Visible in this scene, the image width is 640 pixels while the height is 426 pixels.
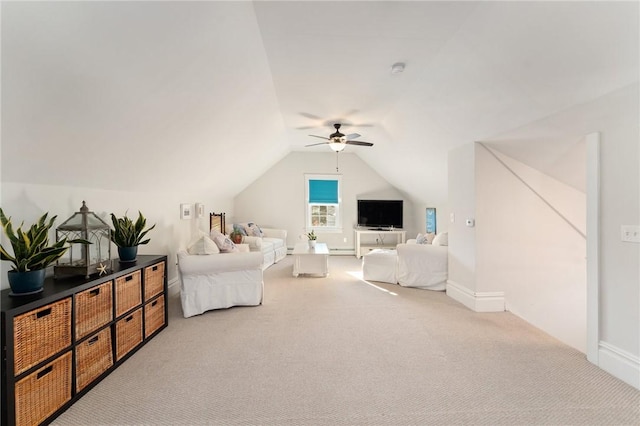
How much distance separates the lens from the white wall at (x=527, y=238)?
349 centimetres

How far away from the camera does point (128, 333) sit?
2424 mm

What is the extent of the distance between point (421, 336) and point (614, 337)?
145 centimetres

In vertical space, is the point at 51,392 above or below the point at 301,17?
below

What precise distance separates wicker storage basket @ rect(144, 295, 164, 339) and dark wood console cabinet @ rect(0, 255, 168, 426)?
0.7 inches

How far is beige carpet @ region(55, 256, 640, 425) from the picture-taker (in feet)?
5.79

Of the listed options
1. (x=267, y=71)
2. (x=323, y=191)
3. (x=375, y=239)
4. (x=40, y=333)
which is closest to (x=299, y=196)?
(x=323, y=191)

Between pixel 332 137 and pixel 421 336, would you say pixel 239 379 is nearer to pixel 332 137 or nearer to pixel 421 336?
pixel 421 336

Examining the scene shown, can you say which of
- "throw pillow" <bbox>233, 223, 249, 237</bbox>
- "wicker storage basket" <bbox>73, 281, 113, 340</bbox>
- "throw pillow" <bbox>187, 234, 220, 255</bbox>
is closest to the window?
"throw pillow" <bbox>233, 223, 249, 237</bbox>

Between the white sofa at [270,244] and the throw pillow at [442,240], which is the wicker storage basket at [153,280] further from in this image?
the throw pillow at [442,240]

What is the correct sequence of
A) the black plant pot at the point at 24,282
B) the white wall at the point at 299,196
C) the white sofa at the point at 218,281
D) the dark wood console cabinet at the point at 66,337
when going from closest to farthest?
the dark wood console cabinet at the point at 66,337 < the black plant pot at the point at 24,282 < the white sofa at the point at 218,281 < the white wall at the point at 299,196

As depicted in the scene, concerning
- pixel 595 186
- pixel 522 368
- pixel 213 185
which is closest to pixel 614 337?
pixel 522 368

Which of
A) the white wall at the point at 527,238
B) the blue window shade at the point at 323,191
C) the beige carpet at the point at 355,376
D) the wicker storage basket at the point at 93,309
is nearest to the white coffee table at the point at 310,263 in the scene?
the beige carpet at the point at 355,376

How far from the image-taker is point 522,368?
2.25 meters

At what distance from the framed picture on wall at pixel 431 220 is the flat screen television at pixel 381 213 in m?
0.78
